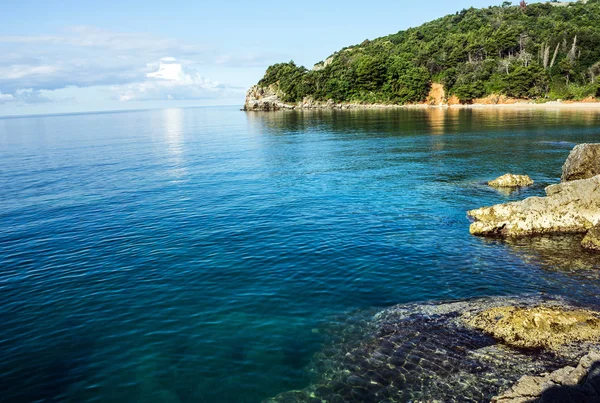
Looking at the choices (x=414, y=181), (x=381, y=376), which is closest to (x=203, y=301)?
(x=381, y=376)

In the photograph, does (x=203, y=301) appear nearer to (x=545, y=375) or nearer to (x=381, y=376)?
(x=381, y=376)

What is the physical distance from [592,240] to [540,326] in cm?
1224

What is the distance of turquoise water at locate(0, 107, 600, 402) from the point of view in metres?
13.9

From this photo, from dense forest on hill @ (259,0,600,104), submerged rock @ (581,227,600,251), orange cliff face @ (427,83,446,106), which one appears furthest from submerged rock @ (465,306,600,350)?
orange cliff face @ (427,83,446,106)

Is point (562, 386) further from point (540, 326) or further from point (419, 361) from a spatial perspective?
point (540, 326)

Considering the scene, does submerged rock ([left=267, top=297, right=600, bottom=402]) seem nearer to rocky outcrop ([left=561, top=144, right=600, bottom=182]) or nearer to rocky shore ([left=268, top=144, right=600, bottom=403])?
rocky shore ([left=268, top=144, right=600, bottom=403])

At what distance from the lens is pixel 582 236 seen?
24.6 meters

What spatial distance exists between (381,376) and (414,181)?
32280mm

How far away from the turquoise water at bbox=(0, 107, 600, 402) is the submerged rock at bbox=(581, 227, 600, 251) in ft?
3.83

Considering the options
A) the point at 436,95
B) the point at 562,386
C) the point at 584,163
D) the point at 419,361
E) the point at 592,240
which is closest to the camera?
the point at 562,386

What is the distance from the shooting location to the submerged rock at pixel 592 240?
73.8 ft

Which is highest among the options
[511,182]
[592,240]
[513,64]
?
[513,64]

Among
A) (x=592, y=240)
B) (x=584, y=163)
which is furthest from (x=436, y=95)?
(x=592, y=240)

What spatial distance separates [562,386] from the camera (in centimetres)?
1026
